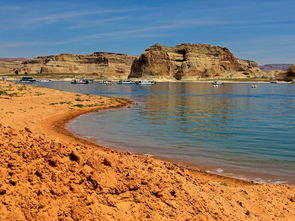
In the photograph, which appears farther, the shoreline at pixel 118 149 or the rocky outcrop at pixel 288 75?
the rocky outcrop at pixel 288 75

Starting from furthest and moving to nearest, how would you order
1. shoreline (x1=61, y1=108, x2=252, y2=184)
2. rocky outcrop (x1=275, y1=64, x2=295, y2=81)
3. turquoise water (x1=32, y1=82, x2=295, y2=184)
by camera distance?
1. rocky outcrop (x1=275, y1=64, x2=295, y2=81)
2. turquoise water (x1=32, y1=82, x2=295, y2=184)
3. shoreline (x1=61, y1=108, x2=252, y2=184)

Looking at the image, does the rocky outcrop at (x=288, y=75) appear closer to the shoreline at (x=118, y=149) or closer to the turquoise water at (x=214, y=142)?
the turquoise water at (x=214, y=142)

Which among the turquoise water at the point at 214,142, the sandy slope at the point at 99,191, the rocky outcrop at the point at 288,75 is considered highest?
the rocky outcrop at the point at 288,75

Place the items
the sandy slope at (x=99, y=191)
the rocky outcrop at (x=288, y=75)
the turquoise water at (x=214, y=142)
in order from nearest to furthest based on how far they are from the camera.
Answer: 1. the sandy slope at (x=99, y=191)
2. the turquoise water at (x=214, y=142)
3. the rocky outcrop at (x=288, y=75)

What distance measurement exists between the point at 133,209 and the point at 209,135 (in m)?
14.9

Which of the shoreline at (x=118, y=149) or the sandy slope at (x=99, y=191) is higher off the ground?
the sandy slope at (x=99, y=191)

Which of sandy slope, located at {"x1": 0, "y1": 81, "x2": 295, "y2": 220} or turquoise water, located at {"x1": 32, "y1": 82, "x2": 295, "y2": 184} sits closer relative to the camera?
sandy slope, located at {"x1": 0, "y1": 81, "x2": 295, "y2": 220}

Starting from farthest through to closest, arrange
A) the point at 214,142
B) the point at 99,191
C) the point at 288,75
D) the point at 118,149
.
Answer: the point at 288,75
the point at 214,142
the point at 118,149
the point at 99,191

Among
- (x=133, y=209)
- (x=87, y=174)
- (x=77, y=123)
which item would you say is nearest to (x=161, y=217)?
(x=133, y=209)

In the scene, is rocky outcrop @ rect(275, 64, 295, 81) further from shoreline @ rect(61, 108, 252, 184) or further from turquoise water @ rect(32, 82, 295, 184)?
shoreline @ rect(61, 108, 252, 184)

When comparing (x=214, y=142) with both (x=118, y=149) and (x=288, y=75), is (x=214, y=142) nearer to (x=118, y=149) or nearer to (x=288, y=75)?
(x=118, y=149)

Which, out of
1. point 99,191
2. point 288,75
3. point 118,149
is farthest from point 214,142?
point 288,75

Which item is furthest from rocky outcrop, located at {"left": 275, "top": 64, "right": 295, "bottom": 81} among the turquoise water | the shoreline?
the shoreline

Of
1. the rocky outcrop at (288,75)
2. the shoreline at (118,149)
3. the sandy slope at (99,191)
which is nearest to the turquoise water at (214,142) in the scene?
the shoreline at (118,149)
